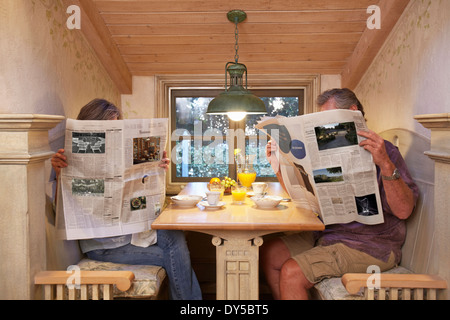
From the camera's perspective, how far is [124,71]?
3.17 meters

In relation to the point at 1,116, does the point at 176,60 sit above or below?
above

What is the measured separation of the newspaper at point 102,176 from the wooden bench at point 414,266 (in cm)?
92

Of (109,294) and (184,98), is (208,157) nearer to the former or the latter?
(184,98)

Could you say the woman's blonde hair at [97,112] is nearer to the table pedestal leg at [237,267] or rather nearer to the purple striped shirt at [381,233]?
the table pedestal leg at [237,267]

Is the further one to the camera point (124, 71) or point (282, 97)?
point (282, 97)

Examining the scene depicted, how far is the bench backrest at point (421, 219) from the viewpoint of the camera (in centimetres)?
159

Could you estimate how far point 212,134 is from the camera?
3516 mm

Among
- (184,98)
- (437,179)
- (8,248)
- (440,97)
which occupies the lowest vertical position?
(8,248)

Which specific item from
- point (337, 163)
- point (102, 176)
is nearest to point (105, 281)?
point (102, 176)

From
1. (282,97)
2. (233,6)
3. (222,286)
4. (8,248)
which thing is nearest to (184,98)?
(282,97)

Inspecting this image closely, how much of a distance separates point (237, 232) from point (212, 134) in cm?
191

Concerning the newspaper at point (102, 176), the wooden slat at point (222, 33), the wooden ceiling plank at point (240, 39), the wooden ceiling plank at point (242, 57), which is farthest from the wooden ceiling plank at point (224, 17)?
the newspaper at point (102, 176)

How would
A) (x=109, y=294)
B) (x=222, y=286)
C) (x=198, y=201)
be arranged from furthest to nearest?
(x=198, y=201)
(x=222, y=286)
(x=109, y=294)

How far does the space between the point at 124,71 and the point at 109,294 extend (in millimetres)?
2180
